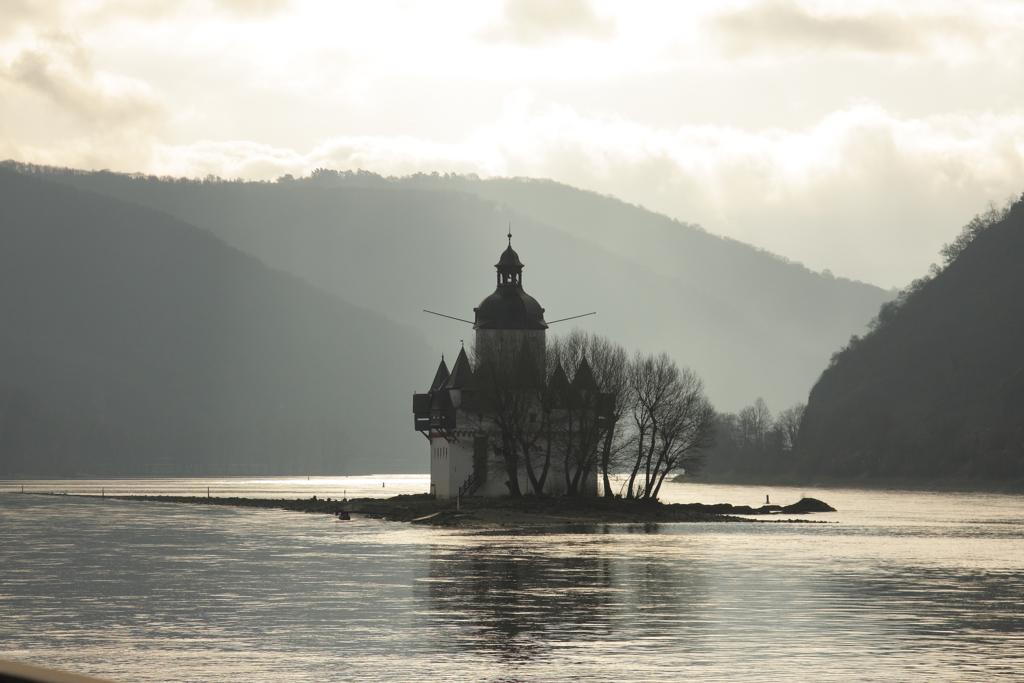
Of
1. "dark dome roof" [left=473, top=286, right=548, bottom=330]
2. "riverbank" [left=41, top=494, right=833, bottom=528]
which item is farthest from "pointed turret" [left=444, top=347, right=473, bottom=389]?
"riverbank" [left=41, top=494, right=833, bottom=528]

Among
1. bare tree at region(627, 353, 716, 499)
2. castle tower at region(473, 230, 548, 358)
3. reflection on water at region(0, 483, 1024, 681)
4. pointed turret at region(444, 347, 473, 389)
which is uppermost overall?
castle tower at region(473, 230, 548, 358)

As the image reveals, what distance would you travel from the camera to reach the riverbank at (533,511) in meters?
112

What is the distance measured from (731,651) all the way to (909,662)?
4.69 metres

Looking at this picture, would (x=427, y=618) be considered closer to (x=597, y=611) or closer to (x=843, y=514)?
(x=597, y=611)

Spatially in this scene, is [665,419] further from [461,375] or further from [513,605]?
[513,605]

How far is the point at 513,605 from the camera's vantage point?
169 ft

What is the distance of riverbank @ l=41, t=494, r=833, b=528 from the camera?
112m

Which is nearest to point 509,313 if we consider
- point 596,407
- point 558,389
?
point 558,389

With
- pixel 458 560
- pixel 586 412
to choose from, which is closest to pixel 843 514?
pixel 586 412

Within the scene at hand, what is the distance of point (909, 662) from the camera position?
122 ft

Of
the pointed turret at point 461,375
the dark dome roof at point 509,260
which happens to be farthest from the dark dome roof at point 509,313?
the pointed turret at point 461,375

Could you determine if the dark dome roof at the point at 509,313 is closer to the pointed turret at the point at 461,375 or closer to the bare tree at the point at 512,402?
the pointed turret at the point at 461,375

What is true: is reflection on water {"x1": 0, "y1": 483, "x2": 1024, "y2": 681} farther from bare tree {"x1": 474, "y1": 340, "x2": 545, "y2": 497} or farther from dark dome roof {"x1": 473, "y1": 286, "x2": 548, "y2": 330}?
dark dome roof {"x1": 473, "y1": 286, "x2": 548, "y2": 330}

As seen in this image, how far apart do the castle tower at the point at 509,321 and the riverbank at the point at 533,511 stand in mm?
12832
